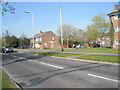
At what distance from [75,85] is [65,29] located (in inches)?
2347

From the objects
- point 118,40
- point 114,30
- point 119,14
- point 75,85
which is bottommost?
point 75,85

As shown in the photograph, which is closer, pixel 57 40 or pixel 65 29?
pixel 65 29

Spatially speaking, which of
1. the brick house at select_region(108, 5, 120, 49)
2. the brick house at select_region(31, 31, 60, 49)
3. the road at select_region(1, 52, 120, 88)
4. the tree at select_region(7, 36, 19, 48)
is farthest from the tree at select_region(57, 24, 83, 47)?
the road at select_region(1, 52, 120, 88)

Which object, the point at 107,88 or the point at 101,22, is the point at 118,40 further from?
the point at 107,88

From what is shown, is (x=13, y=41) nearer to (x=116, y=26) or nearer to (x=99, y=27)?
(x=99, y=27)

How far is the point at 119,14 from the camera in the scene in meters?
31.7

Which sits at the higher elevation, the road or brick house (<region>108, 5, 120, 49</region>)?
brick house (<region>108, 5, 120, 49</region>)

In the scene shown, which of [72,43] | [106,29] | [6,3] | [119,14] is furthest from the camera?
[72,43]

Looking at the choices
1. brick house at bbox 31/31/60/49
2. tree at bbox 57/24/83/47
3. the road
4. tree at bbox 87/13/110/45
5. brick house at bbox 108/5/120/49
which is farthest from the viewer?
brick house at bbox 31/31/60/49

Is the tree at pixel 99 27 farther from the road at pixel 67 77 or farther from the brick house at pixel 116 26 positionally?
the road at pixel 67 77

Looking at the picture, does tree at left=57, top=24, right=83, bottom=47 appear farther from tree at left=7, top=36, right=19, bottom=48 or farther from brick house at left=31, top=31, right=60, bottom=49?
tree at left=7, top=36, right=19, bottom=48

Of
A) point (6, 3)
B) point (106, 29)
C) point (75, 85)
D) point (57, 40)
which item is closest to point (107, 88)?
point (75, 85)

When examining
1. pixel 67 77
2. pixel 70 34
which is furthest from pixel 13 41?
pixel 67 77

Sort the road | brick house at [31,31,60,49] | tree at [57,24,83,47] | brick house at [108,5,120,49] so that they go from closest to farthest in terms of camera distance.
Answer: the road < brick house at [108,5,120,49] < tree at [57,24,83,47] < brick house at [31,31,60,49]
